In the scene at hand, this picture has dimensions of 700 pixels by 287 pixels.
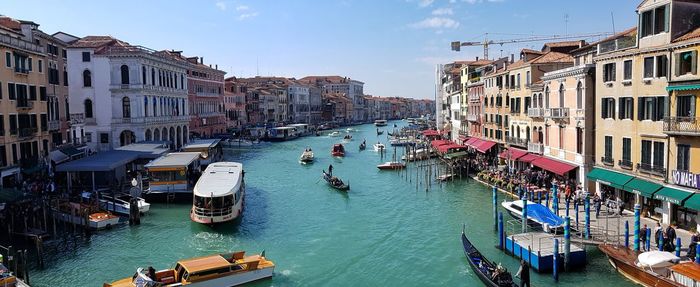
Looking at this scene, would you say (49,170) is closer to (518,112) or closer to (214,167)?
(214,167)

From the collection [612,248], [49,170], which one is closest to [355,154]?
[49,170]

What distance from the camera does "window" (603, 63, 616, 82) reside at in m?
22.1

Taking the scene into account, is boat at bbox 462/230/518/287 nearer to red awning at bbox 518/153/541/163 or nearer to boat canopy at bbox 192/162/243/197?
boat canopy at bbox 192/162/243/197

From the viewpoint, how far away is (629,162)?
69.2 feet

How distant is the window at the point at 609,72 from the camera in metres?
22.1

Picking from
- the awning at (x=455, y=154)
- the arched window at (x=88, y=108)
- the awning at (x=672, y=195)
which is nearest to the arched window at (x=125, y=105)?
the arched window at (x=88, y=108)

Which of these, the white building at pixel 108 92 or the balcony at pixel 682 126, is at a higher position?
the white building at pixel 108 92

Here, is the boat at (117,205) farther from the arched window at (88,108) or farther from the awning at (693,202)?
the awning at (693,202)

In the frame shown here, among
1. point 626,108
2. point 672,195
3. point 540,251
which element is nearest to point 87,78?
point 540,251

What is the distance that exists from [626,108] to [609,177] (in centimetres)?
279

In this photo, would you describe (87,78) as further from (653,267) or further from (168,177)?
(653,267)

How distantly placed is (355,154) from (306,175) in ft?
57.4

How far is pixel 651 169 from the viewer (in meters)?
19.6

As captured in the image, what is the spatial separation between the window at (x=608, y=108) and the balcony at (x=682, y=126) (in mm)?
3736
